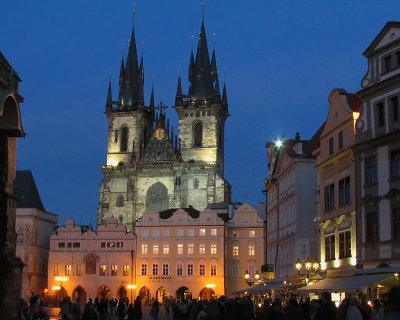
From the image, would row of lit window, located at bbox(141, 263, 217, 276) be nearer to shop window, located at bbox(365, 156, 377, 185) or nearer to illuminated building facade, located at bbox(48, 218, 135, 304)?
illuminated building facade, located at bbox(48, 218, 135, 304)

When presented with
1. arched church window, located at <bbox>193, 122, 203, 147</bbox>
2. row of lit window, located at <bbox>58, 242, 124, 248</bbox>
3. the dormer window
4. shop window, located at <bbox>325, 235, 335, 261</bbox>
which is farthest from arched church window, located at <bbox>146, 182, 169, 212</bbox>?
the dormer window

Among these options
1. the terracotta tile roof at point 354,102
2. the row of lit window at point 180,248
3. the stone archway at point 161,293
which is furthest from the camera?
the stone archway at point 161,293

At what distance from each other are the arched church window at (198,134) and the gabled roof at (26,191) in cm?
2266

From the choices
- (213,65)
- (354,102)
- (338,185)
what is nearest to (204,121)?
(213,65)

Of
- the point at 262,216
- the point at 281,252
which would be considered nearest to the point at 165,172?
the point at 262,216

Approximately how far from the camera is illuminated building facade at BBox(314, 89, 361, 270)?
3119 cm

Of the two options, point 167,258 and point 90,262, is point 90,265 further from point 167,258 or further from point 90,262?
point 167,258

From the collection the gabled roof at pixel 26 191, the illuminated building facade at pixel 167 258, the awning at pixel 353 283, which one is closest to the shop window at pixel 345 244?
the awning at pixel 353 283

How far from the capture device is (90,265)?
80.7m

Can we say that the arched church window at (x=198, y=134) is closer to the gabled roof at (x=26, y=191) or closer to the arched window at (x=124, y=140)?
the arched window at (x=124, y=140)

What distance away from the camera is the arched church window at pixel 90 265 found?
80375mm

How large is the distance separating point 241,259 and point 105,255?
15682 millimetres

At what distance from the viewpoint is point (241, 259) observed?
79.1 meters

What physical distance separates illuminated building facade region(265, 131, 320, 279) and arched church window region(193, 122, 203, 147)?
4460 cm
